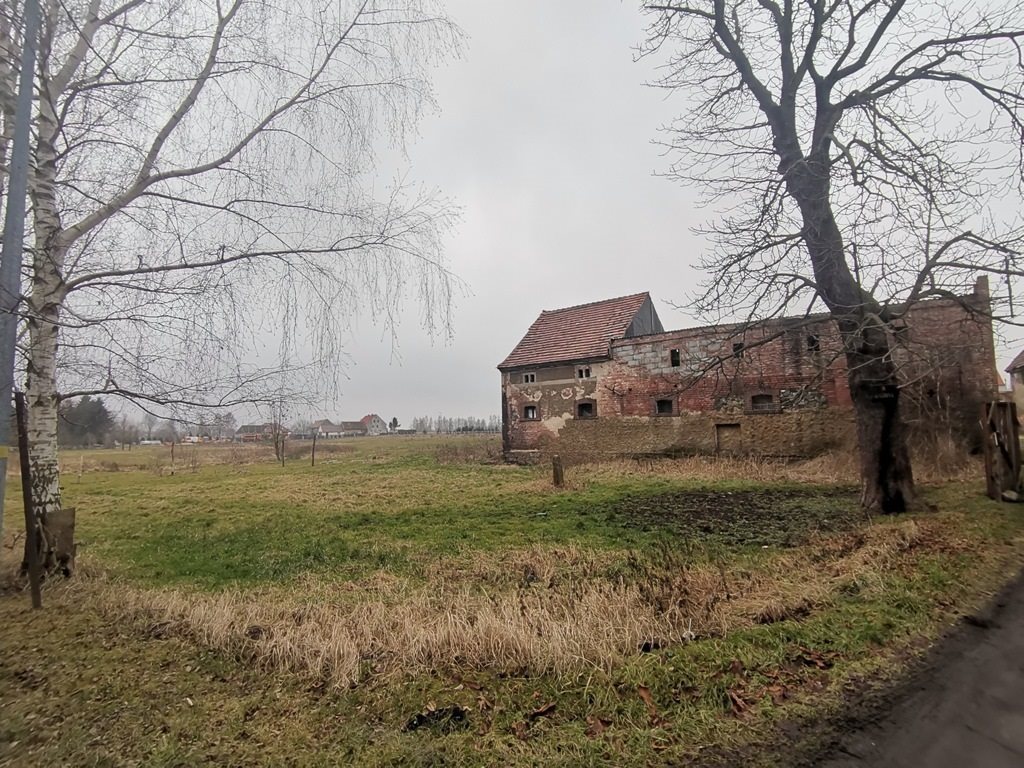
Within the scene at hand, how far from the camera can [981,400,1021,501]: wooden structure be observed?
8125mm

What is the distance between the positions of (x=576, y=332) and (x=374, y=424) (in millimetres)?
95151

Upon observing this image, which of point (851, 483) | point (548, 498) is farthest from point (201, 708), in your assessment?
point (851, 483)

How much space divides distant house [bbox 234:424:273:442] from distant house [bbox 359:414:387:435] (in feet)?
335

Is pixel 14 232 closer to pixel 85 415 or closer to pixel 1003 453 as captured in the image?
pixel 85 415

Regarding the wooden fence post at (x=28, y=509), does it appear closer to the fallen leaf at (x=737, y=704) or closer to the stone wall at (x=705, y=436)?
the fallen leaf at (x=737, y=704)

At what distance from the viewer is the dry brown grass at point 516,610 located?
10.9 feet

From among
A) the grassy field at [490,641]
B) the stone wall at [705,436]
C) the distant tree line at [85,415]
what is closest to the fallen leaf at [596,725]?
the grassy field at [490,641]

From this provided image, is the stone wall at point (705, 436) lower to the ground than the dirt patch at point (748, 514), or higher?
higher

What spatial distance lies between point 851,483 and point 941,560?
910cm

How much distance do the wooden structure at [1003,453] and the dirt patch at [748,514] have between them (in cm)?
206

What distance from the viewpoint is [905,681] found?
2.92 meters

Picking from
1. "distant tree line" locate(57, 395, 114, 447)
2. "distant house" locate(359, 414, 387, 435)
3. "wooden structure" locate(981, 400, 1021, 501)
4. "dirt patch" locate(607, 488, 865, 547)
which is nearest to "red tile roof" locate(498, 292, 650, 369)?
"dirt patch" locate(607, 488, 865, 547)

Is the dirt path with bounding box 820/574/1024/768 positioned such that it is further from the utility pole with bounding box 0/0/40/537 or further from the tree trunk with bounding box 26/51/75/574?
the tree trunk with bounding box 26/51/75/574

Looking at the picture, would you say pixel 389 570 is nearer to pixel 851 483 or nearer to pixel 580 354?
pixel 851 483
